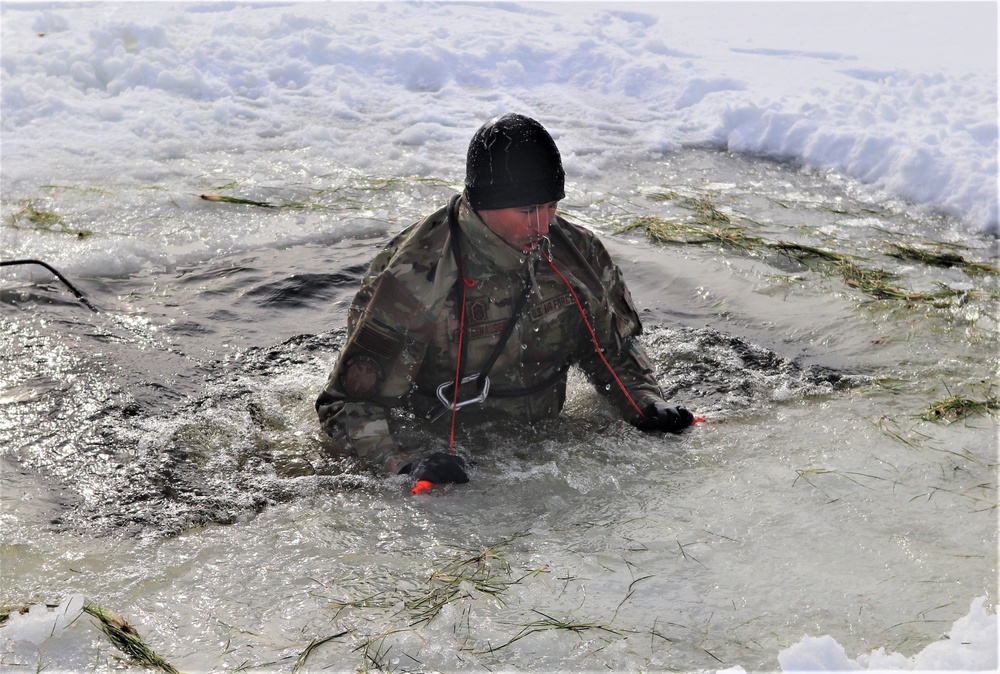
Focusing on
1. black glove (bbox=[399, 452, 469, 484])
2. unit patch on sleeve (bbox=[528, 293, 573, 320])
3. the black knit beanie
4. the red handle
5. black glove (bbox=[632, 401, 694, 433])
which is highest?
the black knit beanie

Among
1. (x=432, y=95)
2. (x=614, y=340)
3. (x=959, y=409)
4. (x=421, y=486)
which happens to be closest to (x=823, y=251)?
(x=959, y=409)

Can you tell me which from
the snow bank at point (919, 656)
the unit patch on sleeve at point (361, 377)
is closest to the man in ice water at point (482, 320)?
the unit patch on sleeve at point (361, 377)

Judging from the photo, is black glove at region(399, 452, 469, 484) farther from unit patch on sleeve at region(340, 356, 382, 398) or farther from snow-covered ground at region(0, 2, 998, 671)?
snow-covered ground at region(0, 2, 998, 671)

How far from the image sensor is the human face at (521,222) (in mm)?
3656

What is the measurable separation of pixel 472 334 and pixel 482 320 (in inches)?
2.8

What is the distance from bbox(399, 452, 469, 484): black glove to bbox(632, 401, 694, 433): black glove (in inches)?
34.5

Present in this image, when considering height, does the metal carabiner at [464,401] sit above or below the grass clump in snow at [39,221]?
above

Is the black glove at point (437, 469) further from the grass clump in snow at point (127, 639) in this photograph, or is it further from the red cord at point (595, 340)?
the grass clump in snow at point (127, 639)

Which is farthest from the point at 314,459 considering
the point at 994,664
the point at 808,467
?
the point at 994,664

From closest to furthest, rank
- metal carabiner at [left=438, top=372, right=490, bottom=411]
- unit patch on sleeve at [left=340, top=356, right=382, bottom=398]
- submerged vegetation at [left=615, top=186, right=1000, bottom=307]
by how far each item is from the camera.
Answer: unit patch on sleeve at [left=340, top=356, right=382, bottom=398], metal carabiner at [left=438, top=372, right=490, bottom=411], submerged vegetation at [left=615, top=186, right=1000, bottom=307]

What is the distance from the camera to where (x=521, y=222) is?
3.68 m

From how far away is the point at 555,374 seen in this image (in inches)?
167

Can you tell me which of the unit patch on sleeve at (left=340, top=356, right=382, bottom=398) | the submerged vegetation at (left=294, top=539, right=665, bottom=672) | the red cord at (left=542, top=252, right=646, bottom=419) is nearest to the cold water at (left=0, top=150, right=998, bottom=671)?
the submerged vegetation at (left=294, top=539, right=665, bottom=672)

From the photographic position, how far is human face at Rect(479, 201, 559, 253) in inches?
144
